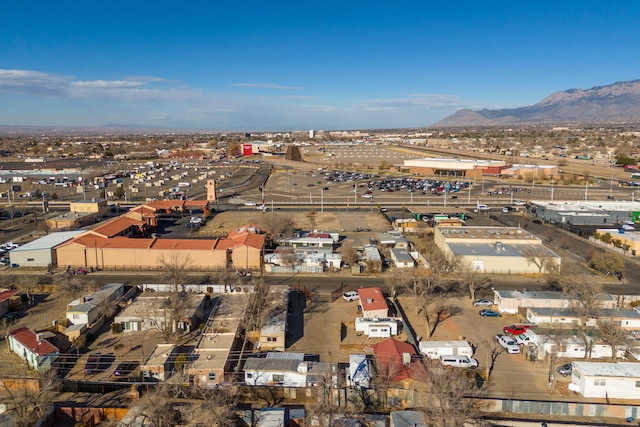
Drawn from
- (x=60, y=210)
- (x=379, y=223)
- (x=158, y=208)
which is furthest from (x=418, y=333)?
(x=60, y=210)

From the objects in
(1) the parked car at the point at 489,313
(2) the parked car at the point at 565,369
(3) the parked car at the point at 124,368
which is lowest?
(2) the parked car at the point at 565,369

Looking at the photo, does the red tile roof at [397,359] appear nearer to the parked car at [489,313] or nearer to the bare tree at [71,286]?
the parked car at [489,313]

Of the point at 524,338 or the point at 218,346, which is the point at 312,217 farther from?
the point at 524,338

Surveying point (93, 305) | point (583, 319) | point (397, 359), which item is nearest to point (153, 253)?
point (93, 305)

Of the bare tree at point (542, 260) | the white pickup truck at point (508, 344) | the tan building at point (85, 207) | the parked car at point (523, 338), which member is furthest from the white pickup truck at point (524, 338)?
the tan building at point (85, 207)

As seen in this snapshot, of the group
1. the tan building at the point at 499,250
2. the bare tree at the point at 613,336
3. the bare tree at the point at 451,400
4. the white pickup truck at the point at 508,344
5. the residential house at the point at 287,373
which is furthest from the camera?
the tan building at the point at 499,250

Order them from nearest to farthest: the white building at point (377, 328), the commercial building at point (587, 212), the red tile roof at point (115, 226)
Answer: the white building at point (377, 328) → the red tile roof at point (115, 226) → the commercial building at point (587, 212)
